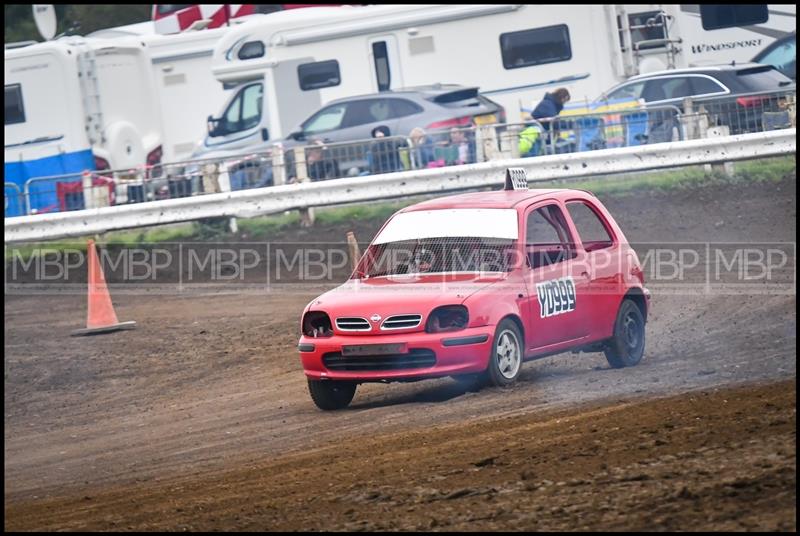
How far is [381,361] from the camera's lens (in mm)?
9203

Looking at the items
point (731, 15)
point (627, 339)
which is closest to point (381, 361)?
point (627, 339)

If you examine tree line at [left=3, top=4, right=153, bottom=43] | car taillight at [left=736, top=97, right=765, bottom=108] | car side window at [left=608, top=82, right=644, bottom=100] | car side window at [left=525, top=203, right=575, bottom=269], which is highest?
tree line at [left=3, top=4, right=153, bottom=43]

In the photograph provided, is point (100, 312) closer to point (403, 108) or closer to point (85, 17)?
point (403, 108)

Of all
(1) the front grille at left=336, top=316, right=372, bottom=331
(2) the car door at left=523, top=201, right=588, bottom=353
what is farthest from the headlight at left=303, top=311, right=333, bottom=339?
(2) the car door at left=523, top=201, right=588, bottom=353

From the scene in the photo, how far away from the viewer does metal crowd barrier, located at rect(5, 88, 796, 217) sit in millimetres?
17703

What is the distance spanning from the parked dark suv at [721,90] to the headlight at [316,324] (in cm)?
966

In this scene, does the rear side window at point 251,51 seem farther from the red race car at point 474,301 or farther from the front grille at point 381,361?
the front grille at point 381,361

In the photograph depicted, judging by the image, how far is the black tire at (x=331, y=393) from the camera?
9469mm

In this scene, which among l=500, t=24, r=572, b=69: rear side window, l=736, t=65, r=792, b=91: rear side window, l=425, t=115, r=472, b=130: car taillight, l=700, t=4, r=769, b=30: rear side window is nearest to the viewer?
l=736, t=65, r=792, b=91: rear side window

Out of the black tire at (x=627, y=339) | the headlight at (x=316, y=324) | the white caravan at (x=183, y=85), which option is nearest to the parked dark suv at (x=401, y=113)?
the white caravan at (x=183, y=85)

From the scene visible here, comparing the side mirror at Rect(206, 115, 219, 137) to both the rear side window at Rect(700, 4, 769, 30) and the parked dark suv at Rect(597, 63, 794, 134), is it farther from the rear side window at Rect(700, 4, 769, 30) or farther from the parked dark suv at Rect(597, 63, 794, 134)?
the rear side window at Rect(700, 4, 769, 30)

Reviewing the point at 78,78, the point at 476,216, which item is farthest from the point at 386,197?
the point at 78,78

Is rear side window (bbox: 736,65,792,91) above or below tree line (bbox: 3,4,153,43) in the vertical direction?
below

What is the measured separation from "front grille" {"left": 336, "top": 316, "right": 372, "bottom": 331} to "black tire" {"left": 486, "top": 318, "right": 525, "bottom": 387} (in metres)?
0.88
